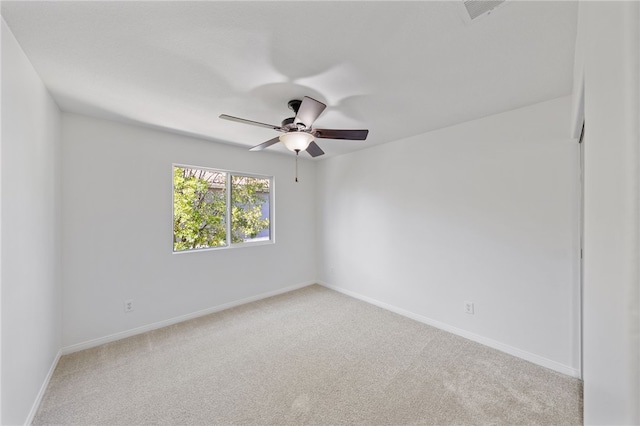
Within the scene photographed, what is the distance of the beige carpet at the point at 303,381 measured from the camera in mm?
1827

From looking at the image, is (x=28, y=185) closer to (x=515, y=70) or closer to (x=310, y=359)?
(x=310, y=359)

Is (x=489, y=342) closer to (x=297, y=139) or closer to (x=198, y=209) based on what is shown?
(x=297, y=139)

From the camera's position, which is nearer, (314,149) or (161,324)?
(314,149)

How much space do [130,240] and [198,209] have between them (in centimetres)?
85

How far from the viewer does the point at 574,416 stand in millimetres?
1803

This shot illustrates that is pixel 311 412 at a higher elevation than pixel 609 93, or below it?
below

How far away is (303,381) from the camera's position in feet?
Result: 7.11

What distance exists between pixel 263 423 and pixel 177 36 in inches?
95.8

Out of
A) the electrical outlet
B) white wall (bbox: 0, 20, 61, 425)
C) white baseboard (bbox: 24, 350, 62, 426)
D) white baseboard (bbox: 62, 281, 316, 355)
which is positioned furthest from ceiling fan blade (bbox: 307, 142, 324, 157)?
white baseboard (bbox: 24, 350, 62, 426)

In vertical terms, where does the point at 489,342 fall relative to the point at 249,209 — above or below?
below

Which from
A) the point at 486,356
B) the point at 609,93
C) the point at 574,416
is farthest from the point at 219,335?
the point at 609,93

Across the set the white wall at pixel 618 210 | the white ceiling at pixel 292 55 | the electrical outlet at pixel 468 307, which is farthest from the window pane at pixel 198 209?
the white wall at pixel 618 210

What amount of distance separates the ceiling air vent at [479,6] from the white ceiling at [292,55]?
0.05 metres

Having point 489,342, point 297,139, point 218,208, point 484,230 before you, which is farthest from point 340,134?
point 489,342
